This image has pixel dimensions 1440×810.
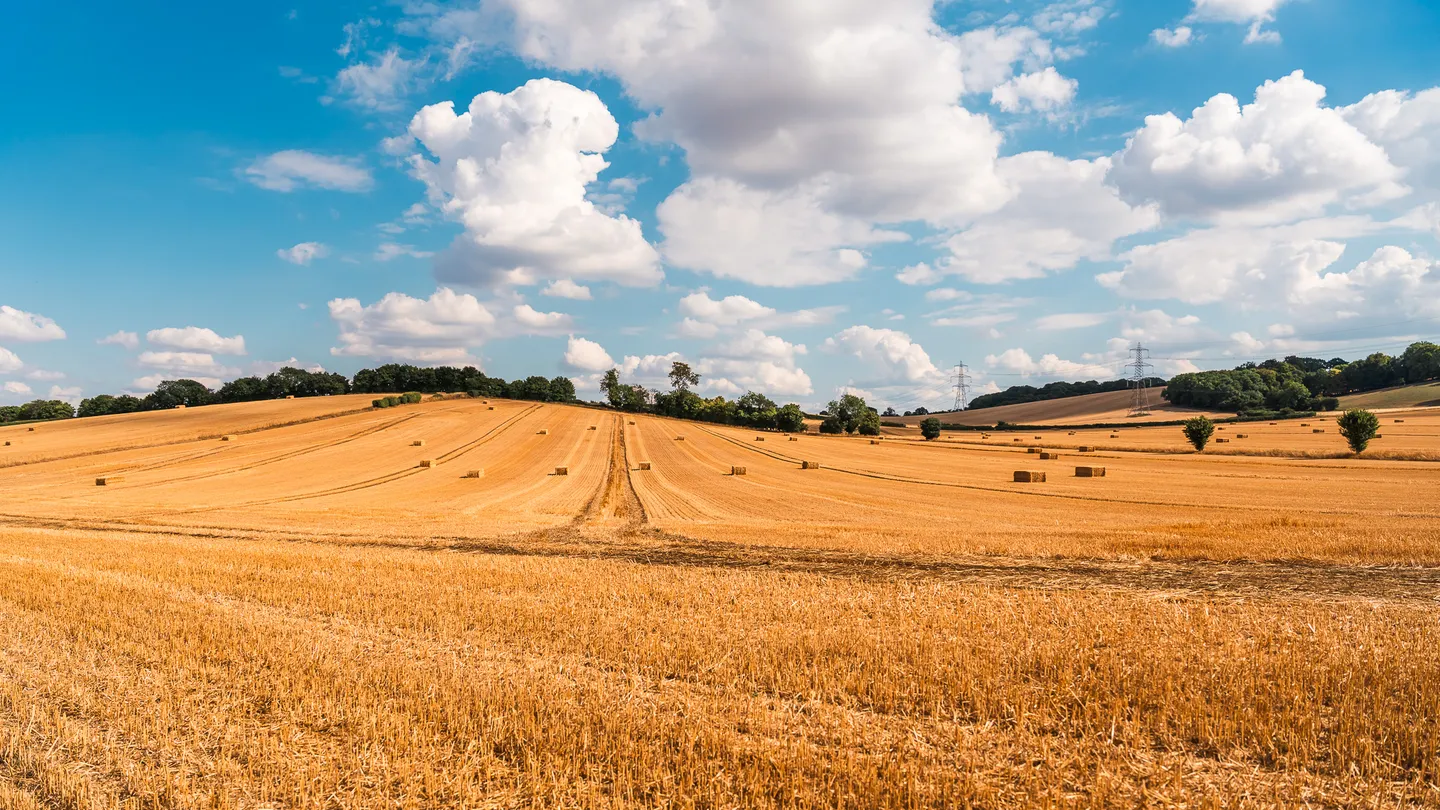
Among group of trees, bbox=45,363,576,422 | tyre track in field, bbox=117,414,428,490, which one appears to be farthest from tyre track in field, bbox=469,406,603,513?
group of trees, bbox=45,363,576,422

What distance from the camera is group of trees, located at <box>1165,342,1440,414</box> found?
11025cm

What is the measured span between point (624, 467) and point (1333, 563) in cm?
4508

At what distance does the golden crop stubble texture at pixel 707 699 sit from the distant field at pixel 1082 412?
351ft

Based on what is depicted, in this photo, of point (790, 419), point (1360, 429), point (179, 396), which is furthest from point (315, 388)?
point (1360, 429)

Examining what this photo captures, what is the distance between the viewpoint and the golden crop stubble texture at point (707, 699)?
6.11 metres

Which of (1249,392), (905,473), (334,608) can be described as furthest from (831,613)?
(1249,392)

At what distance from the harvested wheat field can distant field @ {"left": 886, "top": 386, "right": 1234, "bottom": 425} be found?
94.6m

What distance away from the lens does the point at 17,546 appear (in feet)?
63.8

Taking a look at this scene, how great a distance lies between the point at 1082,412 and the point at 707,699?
438 feet

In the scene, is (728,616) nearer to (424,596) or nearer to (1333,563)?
(424,596)

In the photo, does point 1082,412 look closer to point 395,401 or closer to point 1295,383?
point 1295,383

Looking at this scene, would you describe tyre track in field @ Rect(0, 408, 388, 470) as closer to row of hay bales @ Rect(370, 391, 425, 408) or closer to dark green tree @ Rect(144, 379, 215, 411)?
row of hay bales @ Rect(370, 391, 425, 408)

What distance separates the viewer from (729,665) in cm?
909

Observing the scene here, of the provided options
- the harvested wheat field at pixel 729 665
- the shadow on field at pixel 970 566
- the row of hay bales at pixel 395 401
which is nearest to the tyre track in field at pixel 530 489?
the harvested wheat field at pixel 729 665
